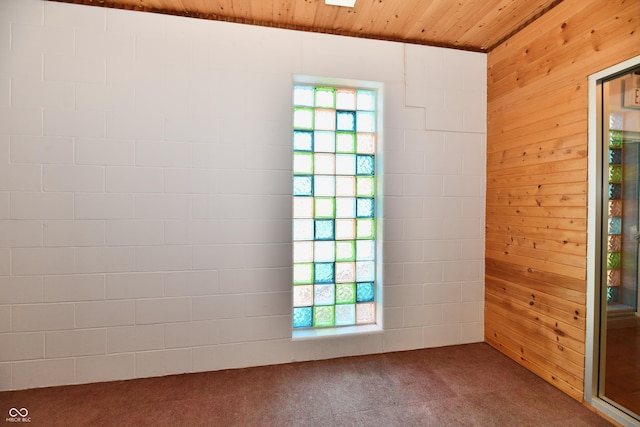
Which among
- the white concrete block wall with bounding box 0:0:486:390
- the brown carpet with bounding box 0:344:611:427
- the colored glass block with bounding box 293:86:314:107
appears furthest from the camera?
the colored glass block with bounding box 293:86:314:107

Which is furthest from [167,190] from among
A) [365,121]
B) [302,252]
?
[365,121]

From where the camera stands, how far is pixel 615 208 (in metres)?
1.79

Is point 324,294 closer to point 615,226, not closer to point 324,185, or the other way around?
point 324,185

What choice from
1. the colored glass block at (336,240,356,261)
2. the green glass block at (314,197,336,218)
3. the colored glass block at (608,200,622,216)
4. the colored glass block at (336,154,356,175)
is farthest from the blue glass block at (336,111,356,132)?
the colored glass block at (608,200,622,216)

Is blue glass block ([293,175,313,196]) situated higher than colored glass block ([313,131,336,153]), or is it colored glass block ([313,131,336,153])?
colored glass block ([313,131,336,153])

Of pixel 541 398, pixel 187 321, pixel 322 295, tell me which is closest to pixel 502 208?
pixel 541 398

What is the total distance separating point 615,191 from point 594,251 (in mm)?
385

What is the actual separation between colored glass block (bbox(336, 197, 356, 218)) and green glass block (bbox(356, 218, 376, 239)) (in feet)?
0.31

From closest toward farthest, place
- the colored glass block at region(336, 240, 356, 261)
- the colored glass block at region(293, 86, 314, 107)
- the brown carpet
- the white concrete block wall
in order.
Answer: the brown carpet
the white concrete block wall
the colored glass block at region(293, 86, 314, 107)
the colored glass block at region(336, 240, 356, 261)

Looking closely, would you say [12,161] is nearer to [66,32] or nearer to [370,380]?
[66,32]

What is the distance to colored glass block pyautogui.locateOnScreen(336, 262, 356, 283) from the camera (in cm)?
253

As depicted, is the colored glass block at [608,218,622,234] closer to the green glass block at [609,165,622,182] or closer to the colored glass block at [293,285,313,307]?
the green glass block at [609,165,622,182]

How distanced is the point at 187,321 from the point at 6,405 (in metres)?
1.09

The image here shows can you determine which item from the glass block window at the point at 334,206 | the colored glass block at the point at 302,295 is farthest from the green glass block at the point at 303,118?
the colored glass block at the point at 302,295
